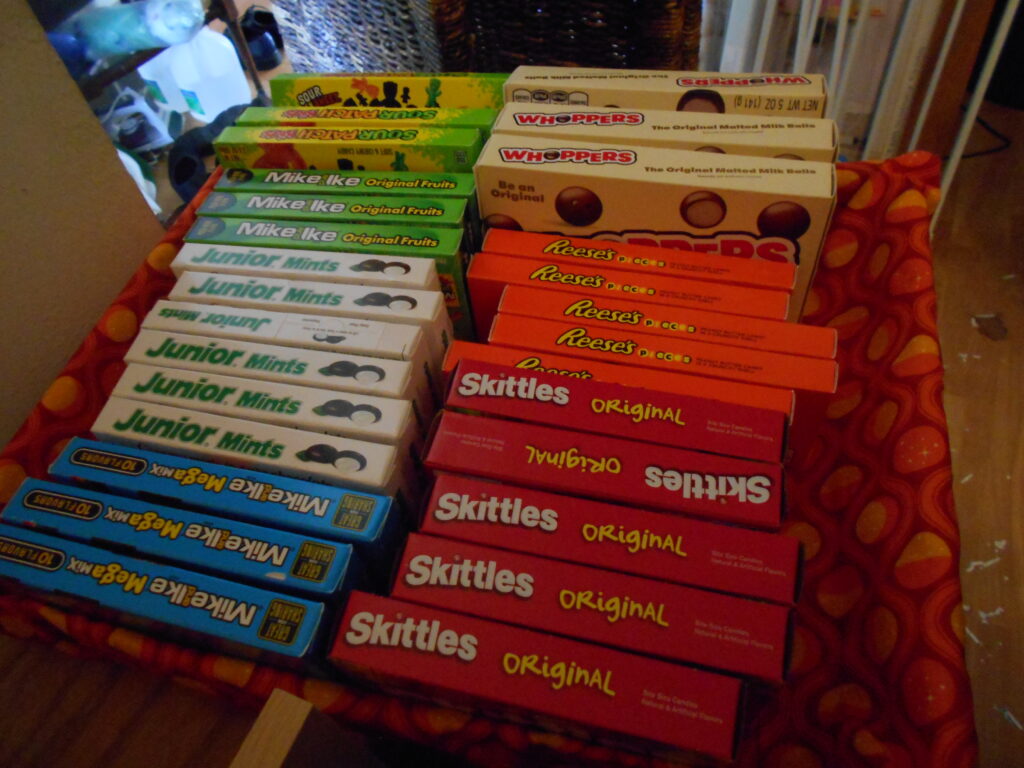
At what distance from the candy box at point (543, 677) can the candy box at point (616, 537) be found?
8 cm

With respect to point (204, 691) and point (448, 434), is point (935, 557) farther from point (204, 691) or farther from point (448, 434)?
point (204, 691)

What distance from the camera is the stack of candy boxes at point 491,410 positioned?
58cm

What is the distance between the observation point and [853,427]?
2.73 feet

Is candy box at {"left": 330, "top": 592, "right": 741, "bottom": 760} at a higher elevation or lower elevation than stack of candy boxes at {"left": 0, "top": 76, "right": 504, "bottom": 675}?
lower

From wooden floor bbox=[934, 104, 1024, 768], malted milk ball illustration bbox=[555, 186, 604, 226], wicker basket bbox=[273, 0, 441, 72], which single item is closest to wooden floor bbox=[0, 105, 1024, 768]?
wooden floor bbox=[934, 104, 1024, 768]

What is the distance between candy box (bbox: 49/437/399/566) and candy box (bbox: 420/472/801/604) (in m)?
0.06

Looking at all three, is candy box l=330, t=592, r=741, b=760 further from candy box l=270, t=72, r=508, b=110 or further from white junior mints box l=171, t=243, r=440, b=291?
candy box l=270, t=72, r=508, b=110

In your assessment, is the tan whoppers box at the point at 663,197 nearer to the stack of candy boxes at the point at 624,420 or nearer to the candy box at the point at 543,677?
the stack of candy boxes at the point at 624,420

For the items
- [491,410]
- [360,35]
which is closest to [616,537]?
[491,410]

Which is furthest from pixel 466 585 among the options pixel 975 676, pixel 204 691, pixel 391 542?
pixel 975 676

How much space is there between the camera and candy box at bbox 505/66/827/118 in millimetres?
878

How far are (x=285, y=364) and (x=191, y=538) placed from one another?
8.0 inches

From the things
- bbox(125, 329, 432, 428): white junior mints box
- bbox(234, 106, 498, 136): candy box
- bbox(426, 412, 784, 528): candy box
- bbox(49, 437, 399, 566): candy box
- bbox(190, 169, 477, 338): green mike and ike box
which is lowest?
bbox(426, 412, 784, 528): candy box

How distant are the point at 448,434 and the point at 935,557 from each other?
0.49 m
